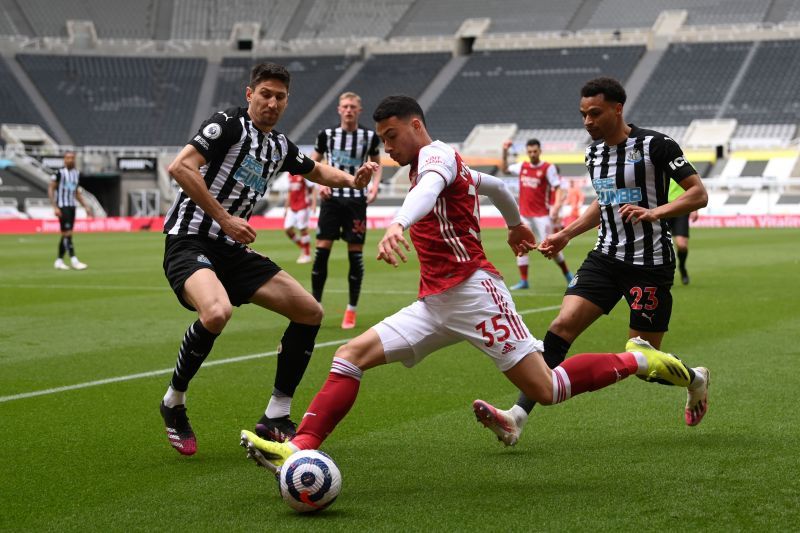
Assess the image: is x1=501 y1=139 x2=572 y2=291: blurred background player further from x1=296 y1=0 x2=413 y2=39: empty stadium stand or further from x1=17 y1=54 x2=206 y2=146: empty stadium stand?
x1=296 y1=0 x2=413 y2=39: empty stadium stand

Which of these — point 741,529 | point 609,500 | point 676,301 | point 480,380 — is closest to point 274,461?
point 609,500

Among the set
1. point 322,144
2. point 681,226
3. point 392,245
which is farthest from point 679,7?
point 392,245

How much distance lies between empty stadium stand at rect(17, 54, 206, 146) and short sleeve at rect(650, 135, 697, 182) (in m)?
53.5

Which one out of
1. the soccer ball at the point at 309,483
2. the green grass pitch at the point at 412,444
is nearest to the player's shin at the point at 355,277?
the green grass pitch at the point at 412,444

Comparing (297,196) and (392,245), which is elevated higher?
(392,245)

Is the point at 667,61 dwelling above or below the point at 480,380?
above

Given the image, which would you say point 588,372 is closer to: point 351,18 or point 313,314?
point 313,314

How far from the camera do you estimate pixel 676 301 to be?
536 inches

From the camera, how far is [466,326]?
5137 mm

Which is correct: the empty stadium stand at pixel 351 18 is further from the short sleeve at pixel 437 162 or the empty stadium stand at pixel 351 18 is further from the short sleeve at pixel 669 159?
the short sleeve at pixel 437 162

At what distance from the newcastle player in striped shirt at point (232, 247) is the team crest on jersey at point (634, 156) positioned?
4.90 feet

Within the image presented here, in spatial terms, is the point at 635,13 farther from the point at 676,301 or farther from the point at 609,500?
the point at 609,500

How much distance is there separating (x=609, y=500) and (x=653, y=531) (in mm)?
487

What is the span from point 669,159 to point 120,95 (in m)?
57.5
